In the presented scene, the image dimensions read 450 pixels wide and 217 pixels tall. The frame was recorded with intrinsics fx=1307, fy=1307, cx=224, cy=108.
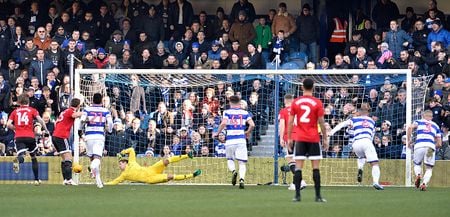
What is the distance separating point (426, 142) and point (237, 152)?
150 inches

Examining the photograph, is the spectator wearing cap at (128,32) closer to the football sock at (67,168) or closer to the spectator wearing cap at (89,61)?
the spectator wearing cap at (89,61)

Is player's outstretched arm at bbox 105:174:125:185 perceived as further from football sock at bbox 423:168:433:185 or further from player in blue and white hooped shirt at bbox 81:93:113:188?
football sock at bbox 423:168:433:185

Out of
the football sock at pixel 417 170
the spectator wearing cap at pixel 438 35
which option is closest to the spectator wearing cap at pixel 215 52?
the spectator wearing cap at pixel 438 35

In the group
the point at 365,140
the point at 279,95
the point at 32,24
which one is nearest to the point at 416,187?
the point at 365,140

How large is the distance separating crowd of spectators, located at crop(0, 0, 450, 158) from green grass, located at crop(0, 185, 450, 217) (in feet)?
11.9

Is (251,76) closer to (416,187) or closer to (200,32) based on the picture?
(200,32)

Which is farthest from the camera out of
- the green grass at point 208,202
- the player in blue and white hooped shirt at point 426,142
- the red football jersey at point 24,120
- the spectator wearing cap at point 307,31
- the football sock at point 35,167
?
the spectator wearing cap at point 307,31

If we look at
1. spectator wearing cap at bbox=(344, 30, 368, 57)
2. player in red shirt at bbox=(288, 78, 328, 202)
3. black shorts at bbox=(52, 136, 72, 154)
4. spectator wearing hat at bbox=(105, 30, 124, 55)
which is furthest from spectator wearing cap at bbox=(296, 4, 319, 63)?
player in red shirt at bbox=(288, 78, 328, 202)

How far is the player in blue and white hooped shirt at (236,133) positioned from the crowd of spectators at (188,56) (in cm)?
239

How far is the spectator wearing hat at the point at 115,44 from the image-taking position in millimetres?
32406

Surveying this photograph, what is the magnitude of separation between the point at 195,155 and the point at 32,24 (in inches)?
272

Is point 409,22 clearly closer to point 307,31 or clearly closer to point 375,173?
point 307,31

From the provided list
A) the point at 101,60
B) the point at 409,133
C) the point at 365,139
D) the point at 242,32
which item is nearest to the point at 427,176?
the point at 409,133

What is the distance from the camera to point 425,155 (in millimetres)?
26422
